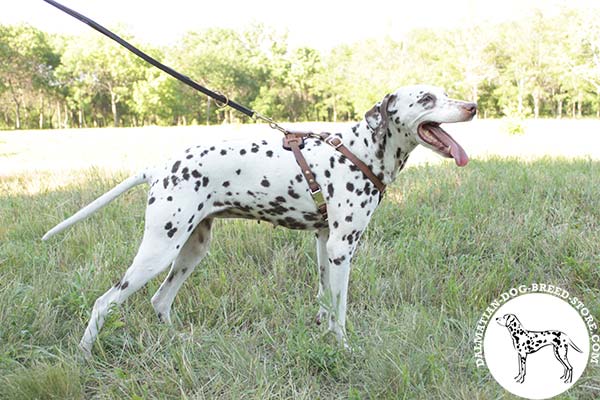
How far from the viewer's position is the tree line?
1925 inches

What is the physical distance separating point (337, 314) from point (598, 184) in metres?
4.71

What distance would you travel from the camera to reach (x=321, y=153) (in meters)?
3.26

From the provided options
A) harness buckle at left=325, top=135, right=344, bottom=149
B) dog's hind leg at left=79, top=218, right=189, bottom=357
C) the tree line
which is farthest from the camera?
the tree line

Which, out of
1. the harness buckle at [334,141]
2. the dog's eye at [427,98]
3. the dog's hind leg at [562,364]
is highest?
the dog's eye at [427,98]

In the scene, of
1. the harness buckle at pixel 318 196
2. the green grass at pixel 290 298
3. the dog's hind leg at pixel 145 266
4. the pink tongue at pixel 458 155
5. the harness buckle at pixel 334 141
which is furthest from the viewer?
the harness buckle at pixel 334 141

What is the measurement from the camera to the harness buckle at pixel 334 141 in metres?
3.28

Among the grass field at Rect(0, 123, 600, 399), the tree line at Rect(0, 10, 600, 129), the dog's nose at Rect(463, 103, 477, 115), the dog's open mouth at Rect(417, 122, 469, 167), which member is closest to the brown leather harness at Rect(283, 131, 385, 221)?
the dog's open mouth at Rect(417, 122, 469, 167)

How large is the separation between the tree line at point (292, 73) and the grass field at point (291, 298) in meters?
43.4

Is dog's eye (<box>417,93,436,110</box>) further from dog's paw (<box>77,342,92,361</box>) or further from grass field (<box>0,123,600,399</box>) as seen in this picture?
dog's paw (<box>77,342,92,361</box>)

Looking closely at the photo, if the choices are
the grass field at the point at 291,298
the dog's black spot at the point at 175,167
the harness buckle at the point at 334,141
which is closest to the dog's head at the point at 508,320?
the grass field at the point at 291,298

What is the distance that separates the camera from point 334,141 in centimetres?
330

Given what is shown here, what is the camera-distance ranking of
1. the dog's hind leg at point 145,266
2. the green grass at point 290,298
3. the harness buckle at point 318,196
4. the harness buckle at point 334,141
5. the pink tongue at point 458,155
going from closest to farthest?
the green grass at point 290,298 → the pink tongue at point 458,155 → the dog's hind leg at point 145,266 → the harness buckle at point 318,196 → the harness buckle at point 334,141

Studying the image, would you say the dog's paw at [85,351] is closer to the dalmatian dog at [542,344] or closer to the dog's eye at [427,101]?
the dalmatian dog at [542,344]

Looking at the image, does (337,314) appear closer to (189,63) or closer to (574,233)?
(574,233)
